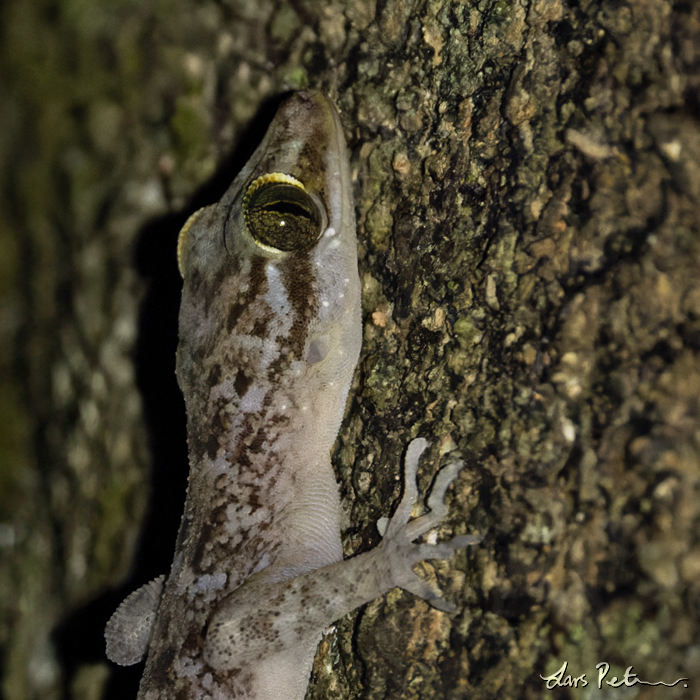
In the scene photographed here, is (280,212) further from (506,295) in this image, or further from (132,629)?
(132,629)

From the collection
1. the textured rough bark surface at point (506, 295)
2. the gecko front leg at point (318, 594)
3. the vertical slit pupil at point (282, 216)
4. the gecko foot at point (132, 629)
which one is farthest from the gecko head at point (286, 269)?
the gecko foot at point (132, 629)

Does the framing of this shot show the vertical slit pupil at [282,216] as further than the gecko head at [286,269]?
No

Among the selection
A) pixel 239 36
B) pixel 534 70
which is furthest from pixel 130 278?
pixel 534 70

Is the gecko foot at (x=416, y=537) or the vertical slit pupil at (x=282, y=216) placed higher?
the vertical slit pupil at (x=282, y=216)

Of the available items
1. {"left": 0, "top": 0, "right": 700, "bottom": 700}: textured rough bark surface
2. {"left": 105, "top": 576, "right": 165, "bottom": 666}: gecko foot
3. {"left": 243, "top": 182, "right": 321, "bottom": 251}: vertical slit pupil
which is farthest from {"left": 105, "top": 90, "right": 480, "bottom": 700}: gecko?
{"left": 105, "top": 576, "right": 165, "bottom": 666}: gecko foot

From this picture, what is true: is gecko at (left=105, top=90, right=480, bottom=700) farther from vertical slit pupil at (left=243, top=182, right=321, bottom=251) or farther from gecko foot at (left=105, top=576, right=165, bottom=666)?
gecko foot at (left=105, top=576, right=165, bottom=666)

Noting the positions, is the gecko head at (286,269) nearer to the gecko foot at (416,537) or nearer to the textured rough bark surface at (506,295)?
the textured rough bark surface at (506,295)

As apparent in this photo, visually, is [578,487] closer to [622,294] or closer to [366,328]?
[622,294]

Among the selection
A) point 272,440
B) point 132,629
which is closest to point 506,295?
point 272,440
